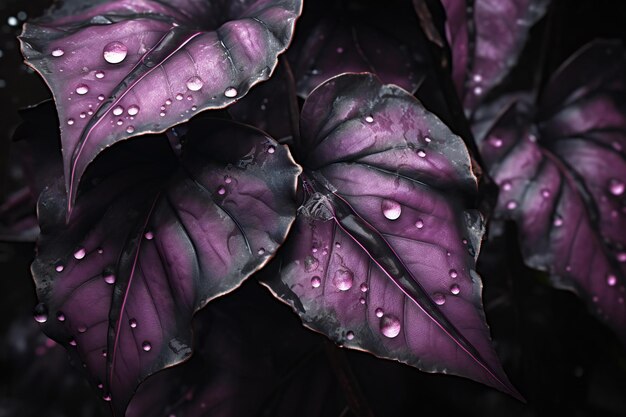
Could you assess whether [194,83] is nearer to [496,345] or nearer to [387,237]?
[387,237]

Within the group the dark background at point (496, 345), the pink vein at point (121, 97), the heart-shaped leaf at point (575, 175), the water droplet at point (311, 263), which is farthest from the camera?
the dark background at point (496, 345)

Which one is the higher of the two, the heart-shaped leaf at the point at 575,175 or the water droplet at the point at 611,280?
the heart-shaped leaf at the point at 575,175

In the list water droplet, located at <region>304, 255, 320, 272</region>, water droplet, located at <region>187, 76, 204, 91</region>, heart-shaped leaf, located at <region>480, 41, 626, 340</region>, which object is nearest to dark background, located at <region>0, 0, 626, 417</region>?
heart-shaped leaf, located at <region>480, 41, 626, 340</region>

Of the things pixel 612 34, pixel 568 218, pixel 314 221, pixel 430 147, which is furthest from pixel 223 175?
pixel 612 34

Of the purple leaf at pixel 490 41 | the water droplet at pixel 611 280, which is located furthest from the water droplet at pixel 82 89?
the water droplet at pixel 611 280

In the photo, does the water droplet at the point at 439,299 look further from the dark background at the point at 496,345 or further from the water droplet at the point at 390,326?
the dark background at the point at 496,345

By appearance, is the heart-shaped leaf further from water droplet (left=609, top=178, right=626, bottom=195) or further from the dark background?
the dark background

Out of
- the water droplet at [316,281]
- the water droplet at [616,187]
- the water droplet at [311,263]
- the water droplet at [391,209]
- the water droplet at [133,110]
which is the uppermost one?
the water droplet at [133,110]
